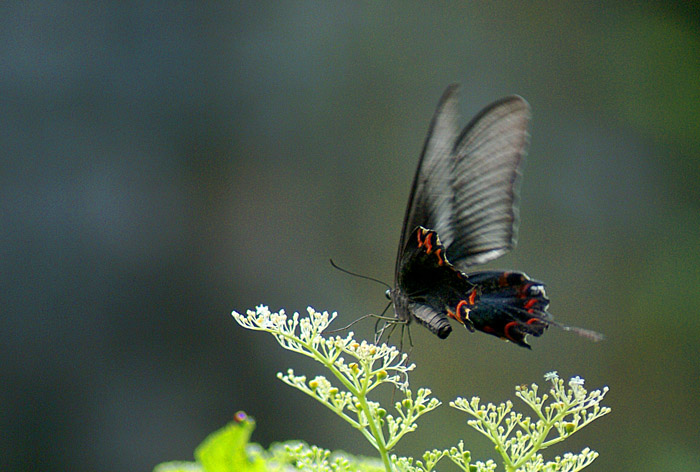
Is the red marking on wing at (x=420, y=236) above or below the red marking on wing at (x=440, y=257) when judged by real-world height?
above

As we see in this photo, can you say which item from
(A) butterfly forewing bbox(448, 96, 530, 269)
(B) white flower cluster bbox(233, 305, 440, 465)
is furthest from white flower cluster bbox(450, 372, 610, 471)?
A: (A) butterfly forewing bbox(448, 96, 530, 269)

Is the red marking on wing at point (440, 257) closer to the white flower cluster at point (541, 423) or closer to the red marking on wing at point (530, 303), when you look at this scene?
the red marking on wing at point (530, 303)

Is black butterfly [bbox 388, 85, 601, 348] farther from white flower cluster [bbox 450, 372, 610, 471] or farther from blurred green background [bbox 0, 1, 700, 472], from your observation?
blurred green background [bbox 0, 1, 700, 472]

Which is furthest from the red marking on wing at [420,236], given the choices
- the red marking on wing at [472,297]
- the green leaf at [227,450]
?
the green leaf at [227,450]

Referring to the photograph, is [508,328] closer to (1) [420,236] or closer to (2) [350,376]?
(1) [420,236]

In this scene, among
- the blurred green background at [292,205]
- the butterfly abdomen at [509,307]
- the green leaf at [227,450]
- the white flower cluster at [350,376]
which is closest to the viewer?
the green leaf at [227,450]

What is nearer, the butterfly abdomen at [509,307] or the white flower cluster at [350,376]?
the white flower cluster at [350,376]
